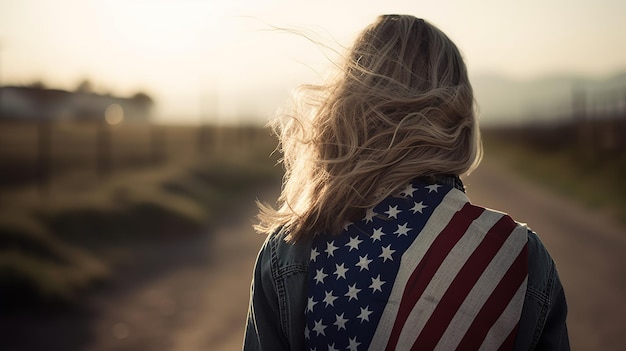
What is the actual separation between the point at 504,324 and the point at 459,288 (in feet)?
0.50

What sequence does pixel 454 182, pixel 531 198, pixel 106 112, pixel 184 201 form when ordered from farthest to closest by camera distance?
pixel 106 112 → pixel 531 198 → pixel 184 201 → pixel 454 182

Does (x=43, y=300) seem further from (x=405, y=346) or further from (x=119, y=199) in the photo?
(x=405, y=346)

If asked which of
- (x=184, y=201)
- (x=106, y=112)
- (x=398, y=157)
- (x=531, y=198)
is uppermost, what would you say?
(x=398, y=157)

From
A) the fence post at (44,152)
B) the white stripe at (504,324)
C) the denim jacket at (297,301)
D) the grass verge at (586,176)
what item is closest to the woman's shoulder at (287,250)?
the denim jacket at (297,301)

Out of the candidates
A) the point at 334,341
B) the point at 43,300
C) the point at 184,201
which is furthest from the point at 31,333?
the point at 184,201

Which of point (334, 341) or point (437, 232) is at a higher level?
point (437, 232)

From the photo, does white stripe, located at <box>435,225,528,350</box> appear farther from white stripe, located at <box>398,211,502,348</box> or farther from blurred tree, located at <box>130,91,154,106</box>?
blurred tree, located at <box>130,91,154,106</box>

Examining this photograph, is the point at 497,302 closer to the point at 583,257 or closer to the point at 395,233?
the point at 395,233

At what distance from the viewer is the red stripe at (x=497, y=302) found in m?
1.58

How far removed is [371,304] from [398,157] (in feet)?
1.36

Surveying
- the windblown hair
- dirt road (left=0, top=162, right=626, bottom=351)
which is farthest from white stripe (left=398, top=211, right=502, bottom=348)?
dirt road (left=0, top=162, right=626, bottom=351)

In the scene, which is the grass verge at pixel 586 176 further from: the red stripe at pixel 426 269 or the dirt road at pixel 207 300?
the red stripe at pixel 426 269

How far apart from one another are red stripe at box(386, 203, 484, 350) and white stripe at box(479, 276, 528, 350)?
0.69 ft

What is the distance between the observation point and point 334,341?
5.44ft
